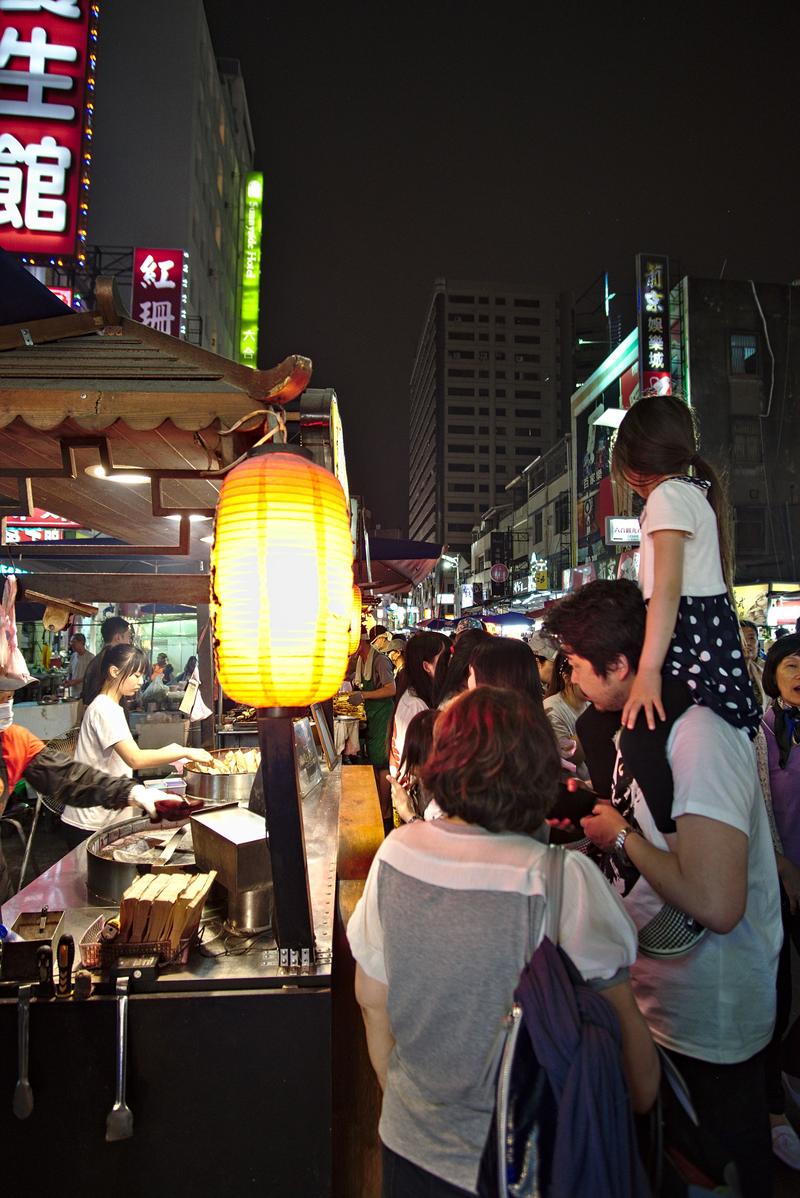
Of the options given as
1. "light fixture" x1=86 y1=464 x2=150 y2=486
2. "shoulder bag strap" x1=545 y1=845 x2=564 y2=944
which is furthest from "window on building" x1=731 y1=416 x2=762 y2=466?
"shoulder bag strap" x1=545 y1=845 x2=564 y2=944

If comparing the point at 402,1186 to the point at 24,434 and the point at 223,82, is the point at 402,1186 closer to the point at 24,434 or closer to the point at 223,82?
the point at 24,434

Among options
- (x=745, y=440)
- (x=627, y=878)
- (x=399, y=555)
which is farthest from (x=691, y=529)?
(x=745, y=440)

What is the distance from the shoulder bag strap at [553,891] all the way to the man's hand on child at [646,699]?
0.65m

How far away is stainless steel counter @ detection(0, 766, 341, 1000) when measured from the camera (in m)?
2.54

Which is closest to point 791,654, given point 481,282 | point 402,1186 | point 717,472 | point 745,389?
point 717,472

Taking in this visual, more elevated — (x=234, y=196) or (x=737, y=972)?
(x=234, y=196)

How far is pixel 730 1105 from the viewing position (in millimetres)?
2047

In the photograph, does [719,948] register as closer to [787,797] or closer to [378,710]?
[787,797]

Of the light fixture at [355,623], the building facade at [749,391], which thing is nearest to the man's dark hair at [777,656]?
the light fixture at [355,623]

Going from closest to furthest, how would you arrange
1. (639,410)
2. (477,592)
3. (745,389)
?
(639,410) → (745,389) → (477,592)

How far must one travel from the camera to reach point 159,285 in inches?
732

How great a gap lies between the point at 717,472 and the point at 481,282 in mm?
139002

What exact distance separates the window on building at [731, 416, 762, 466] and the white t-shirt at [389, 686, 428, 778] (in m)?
28.7

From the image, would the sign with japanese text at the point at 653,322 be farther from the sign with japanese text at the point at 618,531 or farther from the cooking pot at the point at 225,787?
the cooking pot at the point at 225,787
